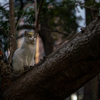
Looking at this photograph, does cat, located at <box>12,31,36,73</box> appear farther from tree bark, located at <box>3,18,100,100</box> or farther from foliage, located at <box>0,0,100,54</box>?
tree bark, located at <box>3,18,100,100</box>

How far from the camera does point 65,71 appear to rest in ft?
6.38

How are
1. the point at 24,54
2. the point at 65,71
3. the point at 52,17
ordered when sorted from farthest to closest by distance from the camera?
the point at 52,17 → the point at 24,54 → the point at 65,71

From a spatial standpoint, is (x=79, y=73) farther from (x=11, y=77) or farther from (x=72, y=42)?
(x=11, y=77)

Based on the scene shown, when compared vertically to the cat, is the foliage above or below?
above

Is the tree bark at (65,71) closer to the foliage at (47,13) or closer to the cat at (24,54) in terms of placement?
the cat at (24,54)

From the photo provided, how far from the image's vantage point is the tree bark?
174cm

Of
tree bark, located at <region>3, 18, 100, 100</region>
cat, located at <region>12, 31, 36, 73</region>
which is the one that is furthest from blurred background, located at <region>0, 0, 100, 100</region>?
tree bark, located at <region>3, 18, 100, 100</region>

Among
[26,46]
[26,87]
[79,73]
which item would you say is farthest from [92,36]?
[26,46]

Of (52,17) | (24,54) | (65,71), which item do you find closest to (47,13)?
(52,17)

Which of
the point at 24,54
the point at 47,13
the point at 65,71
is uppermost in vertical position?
the point at 47,13

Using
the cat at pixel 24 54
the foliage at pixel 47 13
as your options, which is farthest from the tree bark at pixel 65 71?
the foliage at pixel 47 13

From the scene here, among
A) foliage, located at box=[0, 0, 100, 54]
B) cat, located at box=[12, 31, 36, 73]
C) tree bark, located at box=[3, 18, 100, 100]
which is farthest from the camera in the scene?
foliage, located at box=[0, 0, 100, 54]

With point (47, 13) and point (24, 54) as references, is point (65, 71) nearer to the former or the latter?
point (24, 54)

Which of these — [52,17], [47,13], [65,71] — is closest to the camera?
[65,71]
